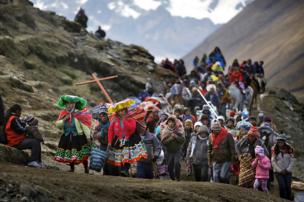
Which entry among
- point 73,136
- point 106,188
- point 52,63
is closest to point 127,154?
point 73,136

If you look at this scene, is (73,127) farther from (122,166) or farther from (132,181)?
(132,181)

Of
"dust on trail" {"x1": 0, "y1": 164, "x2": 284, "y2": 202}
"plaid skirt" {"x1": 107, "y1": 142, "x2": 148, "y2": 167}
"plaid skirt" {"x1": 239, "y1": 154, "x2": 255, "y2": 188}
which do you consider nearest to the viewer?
"dust on trail" {"x1": 0, "y1": 164, "x2": 284, "y2": 202}

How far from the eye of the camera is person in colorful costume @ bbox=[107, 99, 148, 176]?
13.5 meters

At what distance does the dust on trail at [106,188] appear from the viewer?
9.03 m

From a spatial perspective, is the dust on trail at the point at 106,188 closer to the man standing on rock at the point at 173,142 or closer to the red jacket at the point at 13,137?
the red jacket at the point at 13,137

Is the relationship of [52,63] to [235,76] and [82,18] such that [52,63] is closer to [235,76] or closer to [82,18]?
[235,76]

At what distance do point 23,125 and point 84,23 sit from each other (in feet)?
96.2

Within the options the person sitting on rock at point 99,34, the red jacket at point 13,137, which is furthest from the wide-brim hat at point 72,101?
the person sitting on rock at point 99,34

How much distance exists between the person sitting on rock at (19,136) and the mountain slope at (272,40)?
66.6m

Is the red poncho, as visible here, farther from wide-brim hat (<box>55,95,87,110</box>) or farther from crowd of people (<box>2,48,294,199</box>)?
wide-brim hat (<box>55,95,87,110</box>)

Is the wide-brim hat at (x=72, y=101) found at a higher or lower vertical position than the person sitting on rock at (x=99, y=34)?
lower

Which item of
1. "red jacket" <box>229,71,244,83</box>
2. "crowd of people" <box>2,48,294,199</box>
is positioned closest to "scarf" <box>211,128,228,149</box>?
"crowd of people" <box>2,48,294,199</box>

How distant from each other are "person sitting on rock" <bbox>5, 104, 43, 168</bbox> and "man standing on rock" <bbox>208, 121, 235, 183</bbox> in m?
4.14

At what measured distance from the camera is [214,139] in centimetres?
A: 1454
